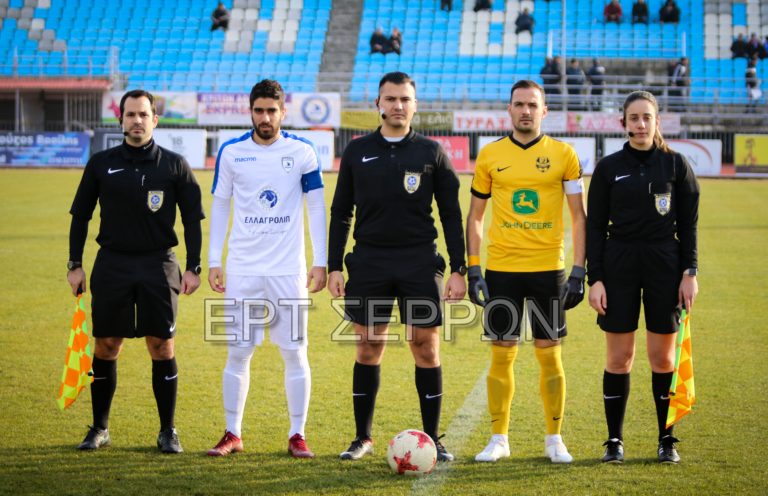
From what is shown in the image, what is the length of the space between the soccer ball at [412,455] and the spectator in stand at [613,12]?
3345 cm

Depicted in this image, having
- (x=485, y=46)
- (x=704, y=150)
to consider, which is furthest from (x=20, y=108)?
(x=704, y=150)

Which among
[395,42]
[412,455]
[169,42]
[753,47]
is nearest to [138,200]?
[412,455]

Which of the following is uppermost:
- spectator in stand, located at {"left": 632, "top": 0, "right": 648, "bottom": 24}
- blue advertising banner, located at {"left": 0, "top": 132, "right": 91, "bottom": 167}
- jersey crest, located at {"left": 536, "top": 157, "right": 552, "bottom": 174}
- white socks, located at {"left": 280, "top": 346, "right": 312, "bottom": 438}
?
spectator in stand, located at {"left": 632, "top": 0, "right": 648, "bottom": 24}

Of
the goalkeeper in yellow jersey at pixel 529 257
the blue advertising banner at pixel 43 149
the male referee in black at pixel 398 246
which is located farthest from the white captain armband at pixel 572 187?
the blue advertising banner at pixel 43 149

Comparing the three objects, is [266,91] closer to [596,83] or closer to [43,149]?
[43,149]

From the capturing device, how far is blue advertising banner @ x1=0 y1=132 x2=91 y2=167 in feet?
87.5

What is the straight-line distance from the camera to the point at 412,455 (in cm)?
523

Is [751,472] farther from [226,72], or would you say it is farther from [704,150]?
[226,72]

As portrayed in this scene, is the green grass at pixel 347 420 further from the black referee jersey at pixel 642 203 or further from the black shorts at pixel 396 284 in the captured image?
the black referee jersey at pixel 642 203

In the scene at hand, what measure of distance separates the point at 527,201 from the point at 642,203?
0.66 metres

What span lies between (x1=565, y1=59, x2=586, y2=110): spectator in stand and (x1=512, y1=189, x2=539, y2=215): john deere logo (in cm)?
2449

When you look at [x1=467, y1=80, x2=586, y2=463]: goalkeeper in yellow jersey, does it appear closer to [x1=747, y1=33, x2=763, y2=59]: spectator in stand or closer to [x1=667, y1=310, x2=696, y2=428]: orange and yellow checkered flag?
[x1=667, y1=310, x2=696, y2=428]: orange and yellow checkered flag

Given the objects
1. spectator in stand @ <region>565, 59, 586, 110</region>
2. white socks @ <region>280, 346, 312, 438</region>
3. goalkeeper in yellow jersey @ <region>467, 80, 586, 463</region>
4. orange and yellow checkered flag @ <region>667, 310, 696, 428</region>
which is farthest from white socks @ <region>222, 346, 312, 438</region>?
spectator in stand @ <region>565, 59, 586, 110</region>

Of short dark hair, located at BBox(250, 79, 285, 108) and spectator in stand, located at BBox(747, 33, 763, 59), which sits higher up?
spectator in stand, located at BBox(747, 33, 763, 59)
